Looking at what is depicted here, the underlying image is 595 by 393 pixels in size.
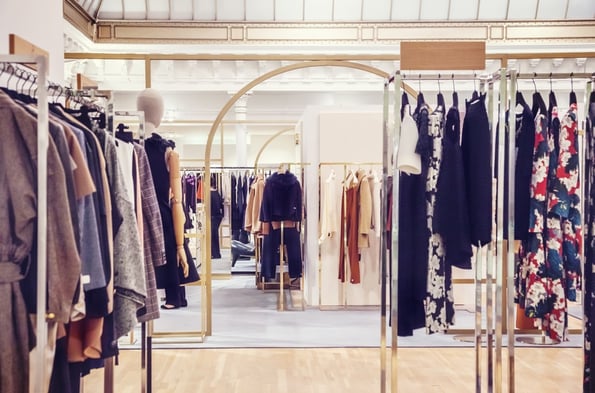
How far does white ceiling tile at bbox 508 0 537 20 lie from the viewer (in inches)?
346

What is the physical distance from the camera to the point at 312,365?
14.9 ft

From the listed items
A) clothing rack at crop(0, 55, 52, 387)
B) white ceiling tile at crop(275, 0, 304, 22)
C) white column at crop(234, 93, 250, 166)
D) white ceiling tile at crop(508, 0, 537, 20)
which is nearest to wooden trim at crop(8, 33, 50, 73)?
clothing rack at crop(0, 55, 52, 387)

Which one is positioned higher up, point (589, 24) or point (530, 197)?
point (589, 24)

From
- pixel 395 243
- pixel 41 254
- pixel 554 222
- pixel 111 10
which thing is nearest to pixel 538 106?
pixel 554 222

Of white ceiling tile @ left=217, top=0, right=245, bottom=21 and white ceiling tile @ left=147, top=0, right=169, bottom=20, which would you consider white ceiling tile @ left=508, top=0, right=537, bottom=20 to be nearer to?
white ceiling tile @ left=217, top=0, right=245, bottom=21

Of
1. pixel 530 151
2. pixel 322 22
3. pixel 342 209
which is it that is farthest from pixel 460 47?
pixel 322 22

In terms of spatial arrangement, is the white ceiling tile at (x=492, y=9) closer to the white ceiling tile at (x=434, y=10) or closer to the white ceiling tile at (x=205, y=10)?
the white ceiling tile at (x=434, y=10)

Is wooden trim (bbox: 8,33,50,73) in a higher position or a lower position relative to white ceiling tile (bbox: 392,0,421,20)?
lower

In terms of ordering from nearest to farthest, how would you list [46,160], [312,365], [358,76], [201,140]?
[46,160] → [312,365] → [358,76] → [201,140]

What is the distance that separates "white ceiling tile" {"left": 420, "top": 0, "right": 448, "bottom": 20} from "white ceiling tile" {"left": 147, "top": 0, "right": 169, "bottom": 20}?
375 cm

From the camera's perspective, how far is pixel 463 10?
8766 millimetres

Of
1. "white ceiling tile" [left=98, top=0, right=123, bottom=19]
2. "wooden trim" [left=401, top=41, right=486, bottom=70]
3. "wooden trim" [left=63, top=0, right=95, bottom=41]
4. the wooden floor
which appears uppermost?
"white ceiling tile" [left=98, top=0, right=123, bottom=19]

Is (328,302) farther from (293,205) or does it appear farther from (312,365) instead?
(312,365)

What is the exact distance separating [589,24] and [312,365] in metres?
7.11
